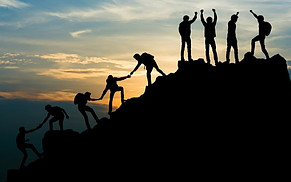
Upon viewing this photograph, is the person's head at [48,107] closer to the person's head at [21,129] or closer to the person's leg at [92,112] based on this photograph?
the person's head at [21,129]

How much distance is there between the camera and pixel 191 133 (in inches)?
977

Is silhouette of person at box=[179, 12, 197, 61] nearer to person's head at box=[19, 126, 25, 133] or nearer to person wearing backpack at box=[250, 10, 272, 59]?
person wearing backpack at box=[250, 10, 272, 59]

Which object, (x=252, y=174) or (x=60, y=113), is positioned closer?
(x=252, y=174)

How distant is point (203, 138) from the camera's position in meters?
24.5

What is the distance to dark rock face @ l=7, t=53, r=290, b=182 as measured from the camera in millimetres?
23734

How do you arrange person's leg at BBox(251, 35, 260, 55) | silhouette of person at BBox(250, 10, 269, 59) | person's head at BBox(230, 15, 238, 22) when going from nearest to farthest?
1. silhouette of person at BBox(250, 10, 269, 59)
2. person's head at BBox(230, 15, 238, 22)
3. person's leg at BBox(251, 35, 260, 55)

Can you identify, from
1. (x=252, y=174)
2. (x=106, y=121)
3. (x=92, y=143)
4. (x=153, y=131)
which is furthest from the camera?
(x=106, y=121)

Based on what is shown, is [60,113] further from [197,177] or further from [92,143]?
[197,177]

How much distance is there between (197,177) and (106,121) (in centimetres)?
888

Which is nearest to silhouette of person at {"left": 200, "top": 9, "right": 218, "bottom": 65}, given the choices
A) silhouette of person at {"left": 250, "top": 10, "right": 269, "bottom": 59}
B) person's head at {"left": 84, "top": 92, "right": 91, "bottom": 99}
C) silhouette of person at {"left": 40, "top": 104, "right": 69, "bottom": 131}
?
silhouette of person at {"left": 250, "top": 10, "right": 269, "bottom": 59}

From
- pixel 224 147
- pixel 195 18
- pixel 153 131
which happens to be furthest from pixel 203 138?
pixel 195 18

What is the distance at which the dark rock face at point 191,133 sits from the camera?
23.7m

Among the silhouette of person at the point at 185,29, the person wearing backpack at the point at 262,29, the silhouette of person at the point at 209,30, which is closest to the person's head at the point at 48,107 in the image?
the silhouette of person at the point at 185,29

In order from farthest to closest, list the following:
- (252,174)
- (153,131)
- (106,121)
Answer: (106,121)
(153,131)
(252,174)
